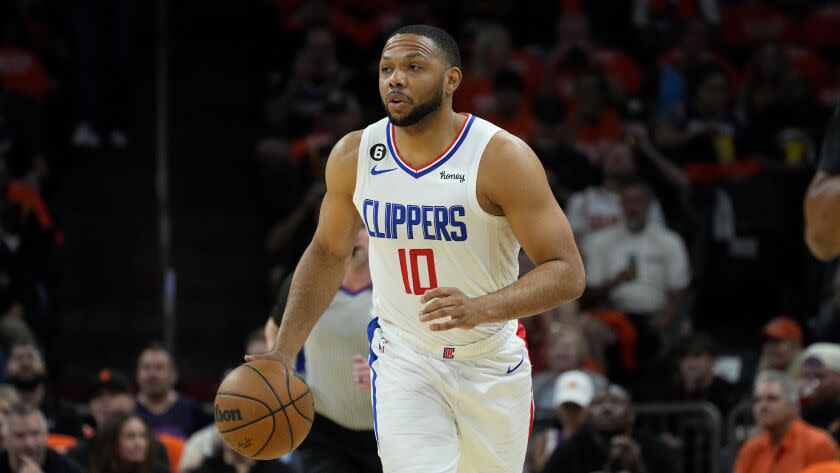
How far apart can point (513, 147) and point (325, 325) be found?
195 centimetres

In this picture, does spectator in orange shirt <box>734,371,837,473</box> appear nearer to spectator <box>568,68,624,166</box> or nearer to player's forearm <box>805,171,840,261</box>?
spectator <box>568,68,624,166</box>

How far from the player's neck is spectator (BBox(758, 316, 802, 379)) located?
599 cm

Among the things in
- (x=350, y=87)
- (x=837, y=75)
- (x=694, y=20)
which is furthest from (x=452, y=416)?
(x=837, y=75)

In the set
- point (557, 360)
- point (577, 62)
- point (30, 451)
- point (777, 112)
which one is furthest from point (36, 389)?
point (777, 112)

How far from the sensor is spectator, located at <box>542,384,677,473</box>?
9174 mm

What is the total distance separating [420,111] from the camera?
5.38m

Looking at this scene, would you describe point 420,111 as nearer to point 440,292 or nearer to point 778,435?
point 440,292

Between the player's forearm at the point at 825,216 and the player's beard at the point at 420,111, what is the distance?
6.73 ft

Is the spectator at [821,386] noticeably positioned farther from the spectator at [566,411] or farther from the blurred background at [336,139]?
the spectator at [566,411]

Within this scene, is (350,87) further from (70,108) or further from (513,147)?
(513,147)

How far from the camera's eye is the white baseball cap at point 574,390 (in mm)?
9727

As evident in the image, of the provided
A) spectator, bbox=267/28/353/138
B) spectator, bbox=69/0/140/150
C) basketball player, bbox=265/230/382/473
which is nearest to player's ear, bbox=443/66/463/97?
basketball player, bbox=265/230/382/473

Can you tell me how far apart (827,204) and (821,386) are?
6705 millimetres

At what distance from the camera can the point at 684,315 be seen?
11.9 m
